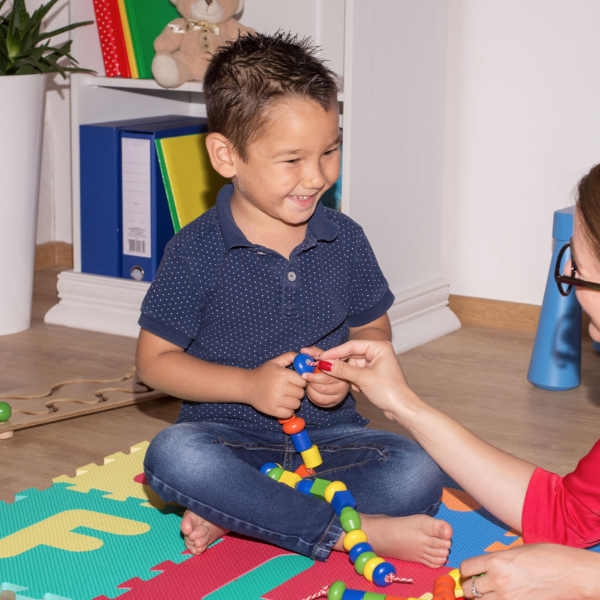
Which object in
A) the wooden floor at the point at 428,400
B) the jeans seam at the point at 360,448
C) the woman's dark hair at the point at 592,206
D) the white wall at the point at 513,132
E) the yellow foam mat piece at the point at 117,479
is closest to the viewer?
the woman's dark hair at the point at 592,206

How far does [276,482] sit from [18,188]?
3.98ft

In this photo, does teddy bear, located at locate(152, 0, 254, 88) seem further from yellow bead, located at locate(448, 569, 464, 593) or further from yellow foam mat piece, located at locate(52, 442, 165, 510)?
yellow bead, located at locate(448, 569, 464, 593)

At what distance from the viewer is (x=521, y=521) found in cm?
94

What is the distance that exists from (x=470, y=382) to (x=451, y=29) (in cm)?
86

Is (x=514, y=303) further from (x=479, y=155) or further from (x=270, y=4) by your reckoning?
(x=270, y=4)

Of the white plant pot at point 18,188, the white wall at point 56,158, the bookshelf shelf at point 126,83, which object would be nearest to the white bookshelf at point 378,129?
the bookshelf shelf at point 126,83

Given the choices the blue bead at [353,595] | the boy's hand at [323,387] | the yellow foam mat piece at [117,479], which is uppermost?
the boy's hand at [323,387]

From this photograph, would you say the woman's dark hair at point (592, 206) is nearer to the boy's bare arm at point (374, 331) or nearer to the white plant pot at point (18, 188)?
the boy's bare arm at point (374, 331)

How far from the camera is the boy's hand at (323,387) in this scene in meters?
1.08

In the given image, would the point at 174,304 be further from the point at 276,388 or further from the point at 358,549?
the point at 358,549

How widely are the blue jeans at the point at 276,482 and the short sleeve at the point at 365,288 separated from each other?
7.1 inches

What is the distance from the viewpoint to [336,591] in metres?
0.97

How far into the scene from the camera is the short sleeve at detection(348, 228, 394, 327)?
4.20ft

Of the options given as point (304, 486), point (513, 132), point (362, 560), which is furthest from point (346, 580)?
point (513, 132)
